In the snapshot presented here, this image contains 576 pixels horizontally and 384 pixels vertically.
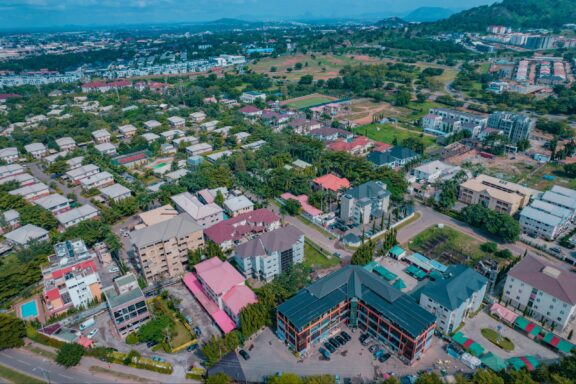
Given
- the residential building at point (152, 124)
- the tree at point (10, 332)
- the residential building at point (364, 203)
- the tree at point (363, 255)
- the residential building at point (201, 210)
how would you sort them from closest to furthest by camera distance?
the tree at point (10, 332) < the tree at point (363, 255) < the residential building at point (201, 210) < the residential building at point (364, 203) < the residential building at point (152, 124)

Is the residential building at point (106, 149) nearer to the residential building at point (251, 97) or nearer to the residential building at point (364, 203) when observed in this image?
the residential building at point (251, 97)

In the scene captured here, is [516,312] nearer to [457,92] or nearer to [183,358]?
[183,358]

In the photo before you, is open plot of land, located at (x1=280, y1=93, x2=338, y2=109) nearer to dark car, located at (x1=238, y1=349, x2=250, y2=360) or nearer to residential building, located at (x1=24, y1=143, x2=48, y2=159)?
residential building, located at (x1=24, y1=143, x2=48, y2=159)

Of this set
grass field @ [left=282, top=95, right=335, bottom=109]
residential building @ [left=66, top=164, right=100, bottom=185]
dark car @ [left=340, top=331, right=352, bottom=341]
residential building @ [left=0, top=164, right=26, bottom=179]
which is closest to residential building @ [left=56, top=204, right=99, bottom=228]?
residential building @ [left=66, top=164, right=100, bottom=185]

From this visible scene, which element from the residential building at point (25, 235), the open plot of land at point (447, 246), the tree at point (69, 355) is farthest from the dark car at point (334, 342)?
the residential building at point (25, 235)

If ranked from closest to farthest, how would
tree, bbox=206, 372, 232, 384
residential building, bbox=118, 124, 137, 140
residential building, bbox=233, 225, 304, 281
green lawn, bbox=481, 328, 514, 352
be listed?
tree, bbox=206, 372, 232, 384
green lawn, bbox=481, 328, 514, 352
residential building, bbox=233, 225, 304, 281
residential building, bbox=118, 124, 137, 140

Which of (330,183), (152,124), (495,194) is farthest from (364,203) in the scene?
(152,124)
